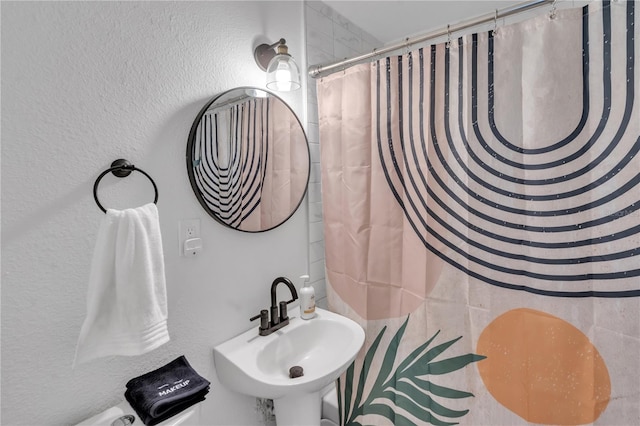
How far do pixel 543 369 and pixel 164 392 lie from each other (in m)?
1.25

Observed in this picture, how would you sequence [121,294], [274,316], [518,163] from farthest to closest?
[274,316]
[518,163]
[121,294]

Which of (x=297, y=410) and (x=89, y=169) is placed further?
(x=297, y=410)

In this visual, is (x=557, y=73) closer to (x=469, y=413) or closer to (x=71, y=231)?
(x=469, y=413)

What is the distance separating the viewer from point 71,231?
83cm

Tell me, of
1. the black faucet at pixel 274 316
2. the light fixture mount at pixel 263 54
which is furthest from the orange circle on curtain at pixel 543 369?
the light fixture mount at pixel 263 54

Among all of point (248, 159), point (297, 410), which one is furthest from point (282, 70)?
point (297, 410)

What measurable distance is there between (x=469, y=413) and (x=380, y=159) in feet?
3.62

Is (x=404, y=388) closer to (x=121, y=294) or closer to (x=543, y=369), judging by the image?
(x=543, y=369)

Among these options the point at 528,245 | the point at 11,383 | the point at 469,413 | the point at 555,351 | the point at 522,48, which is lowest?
the point at 469,413

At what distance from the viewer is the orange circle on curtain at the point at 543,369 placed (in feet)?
3.23

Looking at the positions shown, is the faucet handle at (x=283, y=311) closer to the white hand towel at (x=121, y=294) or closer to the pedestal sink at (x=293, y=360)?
the pedestal sink at (x=293, y=360)

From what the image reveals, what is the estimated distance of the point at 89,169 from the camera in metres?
0.86

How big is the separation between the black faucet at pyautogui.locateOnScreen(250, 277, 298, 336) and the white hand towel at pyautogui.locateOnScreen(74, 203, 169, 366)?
49 centimetres

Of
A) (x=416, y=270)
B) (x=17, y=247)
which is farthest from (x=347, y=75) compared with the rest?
(x=17, y=247)
